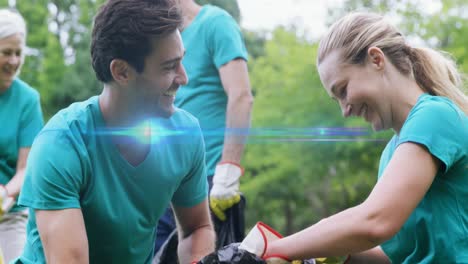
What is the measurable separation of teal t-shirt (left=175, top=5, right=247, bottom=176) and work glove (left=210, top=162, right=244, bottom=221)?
0.57ft

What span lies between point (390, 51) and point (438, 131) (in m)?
0.37

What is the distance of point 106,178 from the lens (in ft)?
9.24

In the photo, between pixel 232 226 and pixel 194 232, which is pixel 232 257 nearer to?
pixel 194 232

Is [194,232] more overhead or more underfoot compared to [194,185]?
more underfoot

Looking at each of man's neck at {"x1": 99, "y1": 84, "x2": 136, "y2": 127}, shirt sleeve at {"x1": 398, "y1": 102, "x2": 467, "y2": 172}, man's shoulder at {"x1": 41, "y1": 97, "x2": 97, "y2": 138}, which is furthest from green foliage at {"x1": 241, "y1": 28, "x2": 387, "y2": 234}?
shirt sleeve at {"x1": 398, "y1": 102, "x2": 467, "y2": 172}

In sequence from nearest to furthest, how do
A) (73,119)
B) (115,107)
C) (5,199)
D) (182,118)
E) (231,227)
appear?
(73,119), (115,107), (182,118), (5,199), (231,227)

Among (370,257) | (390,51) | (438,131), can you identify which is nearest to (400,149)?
(438,131)

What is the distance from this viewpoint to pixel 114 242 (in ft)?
9.49

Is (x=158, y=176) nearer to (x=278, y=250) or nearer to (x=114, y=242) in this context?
(x=114, y=242)

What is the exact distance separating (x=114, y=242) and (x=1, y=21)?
2045 millimetres

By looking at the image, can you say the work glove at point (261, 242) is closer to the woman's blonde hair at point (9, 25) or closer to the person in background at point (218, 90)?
the person in background at point (218, 90)

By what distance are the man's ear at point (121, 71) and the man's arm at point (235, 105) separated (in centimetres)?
143

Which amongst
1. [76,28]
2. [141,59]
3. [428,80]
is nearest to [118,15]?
[141,59]

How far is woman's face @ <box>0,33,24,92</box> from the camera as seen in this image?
4477 mm
